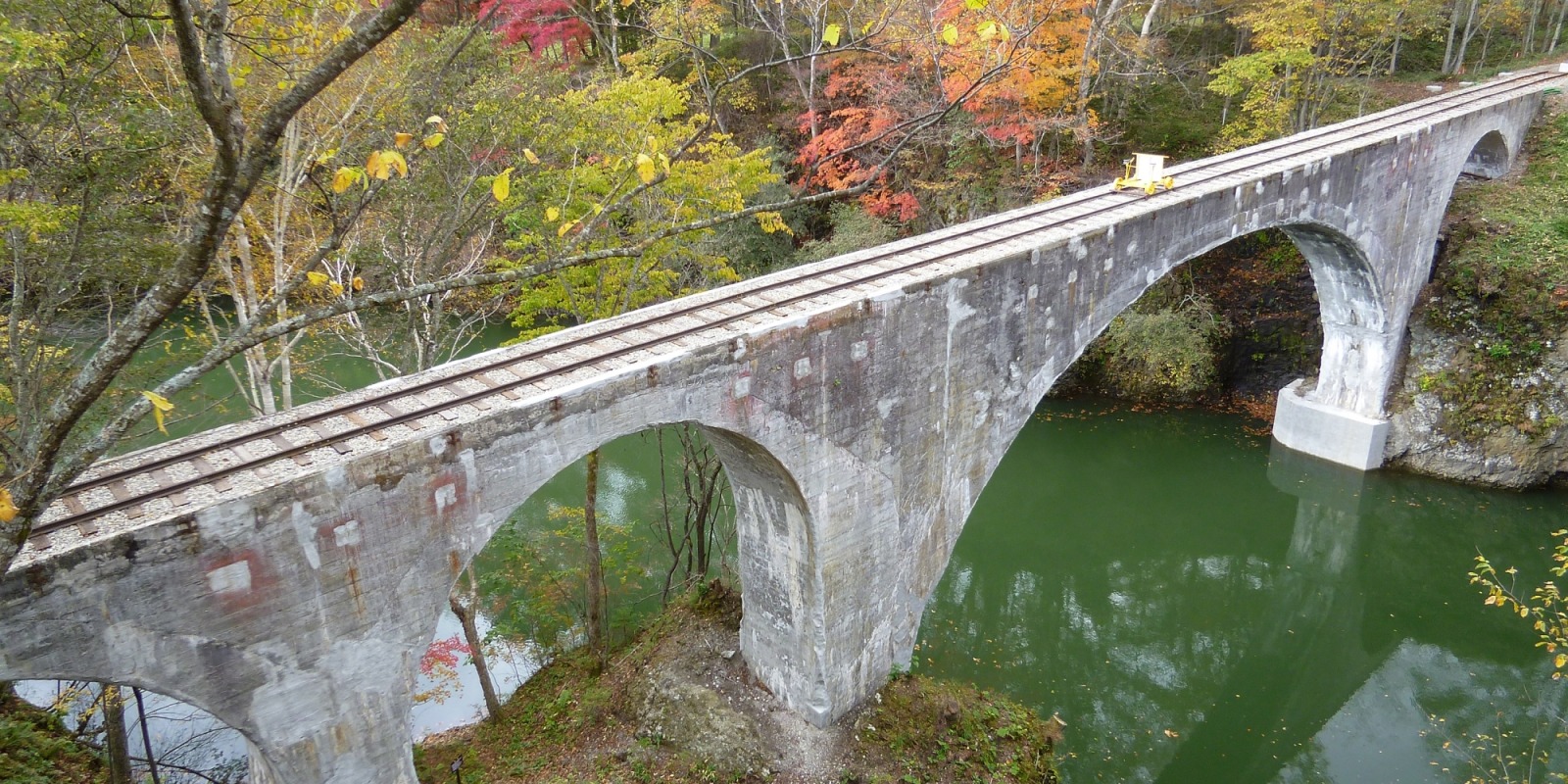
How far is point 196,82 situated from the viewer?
2916 millimetres

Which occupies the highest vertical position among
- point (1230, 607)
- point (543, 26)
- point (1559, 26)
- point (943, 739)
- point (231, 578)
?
point (543, 26)

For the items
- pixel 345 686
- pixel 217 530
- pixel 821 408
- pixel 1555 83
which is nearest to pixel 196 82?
pixel 217 530

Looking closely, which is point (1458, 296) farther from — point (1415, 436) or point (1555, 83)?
point (1555, 83)

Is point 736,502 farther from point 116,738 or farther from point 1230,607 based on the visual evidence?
point 1230,607

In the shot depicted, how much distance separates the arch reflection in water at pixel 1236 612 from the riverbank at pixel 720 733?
1.67m

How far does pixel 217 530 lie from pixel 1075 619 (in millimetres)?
11272

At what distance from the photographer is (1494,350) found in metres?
15.5

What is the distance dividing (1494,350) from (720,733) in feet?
47.6

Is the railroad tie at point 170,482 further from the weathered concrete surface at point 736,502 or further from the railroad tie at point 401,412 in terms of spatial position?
the railroad tie at point 401,412

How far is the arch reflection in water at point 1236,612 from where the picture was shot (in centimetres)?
1090

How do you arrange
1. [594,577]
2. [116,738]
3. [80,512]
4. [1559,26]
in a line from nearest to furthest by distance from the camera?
[80,512], [116,738], [594,577], [1559,26]

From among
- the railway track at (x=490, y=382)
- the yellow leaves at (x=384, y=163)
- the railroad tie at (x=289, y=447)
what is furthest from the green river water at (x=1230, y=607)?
the yellow leaves at (x=384, y=163)

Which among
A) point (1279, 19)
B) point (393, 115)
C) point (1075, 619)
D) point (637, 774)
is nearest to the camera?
point (637, 774)

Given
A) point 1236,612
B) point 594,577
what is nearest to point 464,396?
point 594,577
